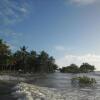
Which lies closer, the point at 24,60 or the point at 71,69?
the point at 24,60

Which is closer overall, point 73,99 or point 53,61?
point 73,99

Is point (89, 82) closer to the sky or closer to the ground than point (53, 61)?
closer to the ground

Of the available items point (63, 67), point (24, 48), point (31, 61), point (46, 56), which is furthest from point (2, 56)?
point (63, 67)

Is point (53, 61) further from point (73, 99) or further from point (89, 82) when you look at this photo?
point (73, 99)

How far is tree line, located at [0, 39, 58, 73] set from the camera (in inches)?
3226

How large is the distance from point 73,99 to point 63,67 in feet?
583

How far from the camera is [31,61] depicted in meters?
113

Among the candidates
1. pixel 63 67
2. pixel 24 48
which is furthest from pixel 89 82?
pixel 63 67

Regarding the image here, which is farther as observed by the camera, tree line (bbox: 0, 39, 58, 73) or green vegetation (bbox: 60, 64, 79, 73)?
green vegetation (bbox: 60, 64, 79, 73)

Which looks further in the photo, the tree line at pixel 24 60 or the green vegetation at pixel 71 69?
the green vegetation at pixel 71 69

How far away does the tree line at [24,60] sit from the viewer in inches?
3226

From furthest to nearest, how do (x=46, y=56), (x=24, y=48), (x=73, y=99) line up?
(x=46, y=56) < (x=24, y=48) < (x=73, y=99)

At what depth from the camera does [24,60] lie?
341 feet

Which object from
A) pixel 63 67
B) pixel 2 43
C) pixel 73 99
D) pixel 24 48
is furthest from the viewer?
pixel 63 67
